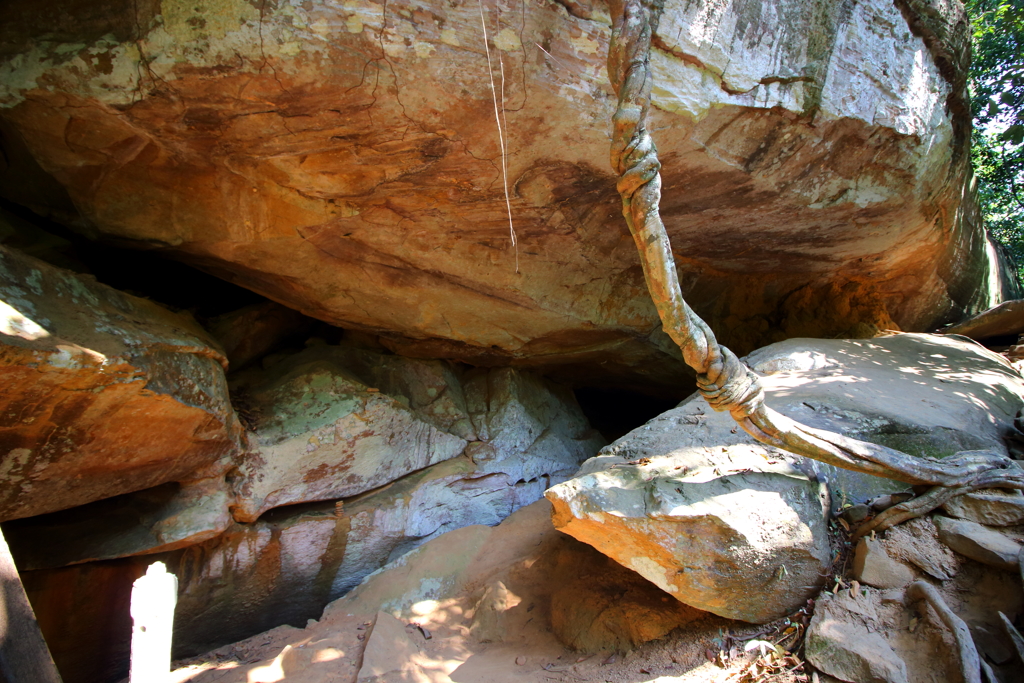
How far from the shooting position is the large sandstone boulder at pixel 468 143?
8.75ft

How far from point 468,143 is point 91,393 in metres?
2.34

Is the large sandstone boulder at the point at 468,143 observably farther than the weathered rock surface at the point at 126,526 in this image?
No

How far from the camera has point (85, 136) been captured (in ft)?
9.68

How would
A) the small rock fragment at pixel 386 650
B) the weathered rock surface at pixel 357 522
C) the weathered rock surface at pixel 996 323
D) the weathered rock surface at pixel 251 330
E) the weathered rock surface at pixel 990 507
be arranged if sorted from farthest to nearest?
the weathered rock surface at pixel 996 323
the weathered rock surface at pixel 251 330
the weathered rock surface at pixel 357 522
the small rock fragment at pixel 386 650
the weathered rock surface at pixel 990 507

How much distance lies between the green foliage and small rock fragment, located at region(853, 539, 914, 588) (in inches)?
195

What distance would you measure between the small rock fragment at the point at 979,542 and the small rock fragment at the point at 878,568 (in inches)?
10.7

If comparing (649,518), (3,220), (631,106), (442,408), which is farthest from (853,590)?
(3,220)

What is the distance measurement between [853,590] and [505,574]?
2078 mm

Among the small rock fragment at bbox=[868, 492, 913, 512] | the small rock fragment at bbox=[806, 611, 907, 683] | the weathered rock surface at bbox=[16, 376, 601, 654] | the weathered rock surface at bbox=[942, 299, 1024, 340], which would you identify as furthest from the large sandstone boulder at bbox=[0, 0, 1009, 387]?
the small rock fragment at bbox=[806, 611, 907, 683]

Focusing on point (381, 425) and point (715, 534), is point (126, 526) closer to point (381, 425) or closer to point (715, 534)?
point (381, 425)

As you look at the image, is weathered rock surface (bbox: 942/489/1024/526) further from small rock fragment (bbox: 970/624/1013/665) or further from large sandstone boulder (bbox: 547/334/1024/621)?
small rock fragment (bbox: 970/624/1013/665)

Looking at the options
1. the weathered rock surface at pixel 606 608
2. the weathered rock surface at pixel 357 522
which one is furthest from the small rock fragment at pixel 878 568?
the weathered rock surface at pixel 357 522

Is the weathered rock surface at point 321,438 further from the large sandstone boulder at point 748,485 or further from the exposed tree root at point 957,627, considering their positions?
the exposed tree root at point 957,627

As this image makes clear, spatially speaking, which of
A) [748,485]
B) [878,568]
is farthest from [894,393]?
[748,485]
